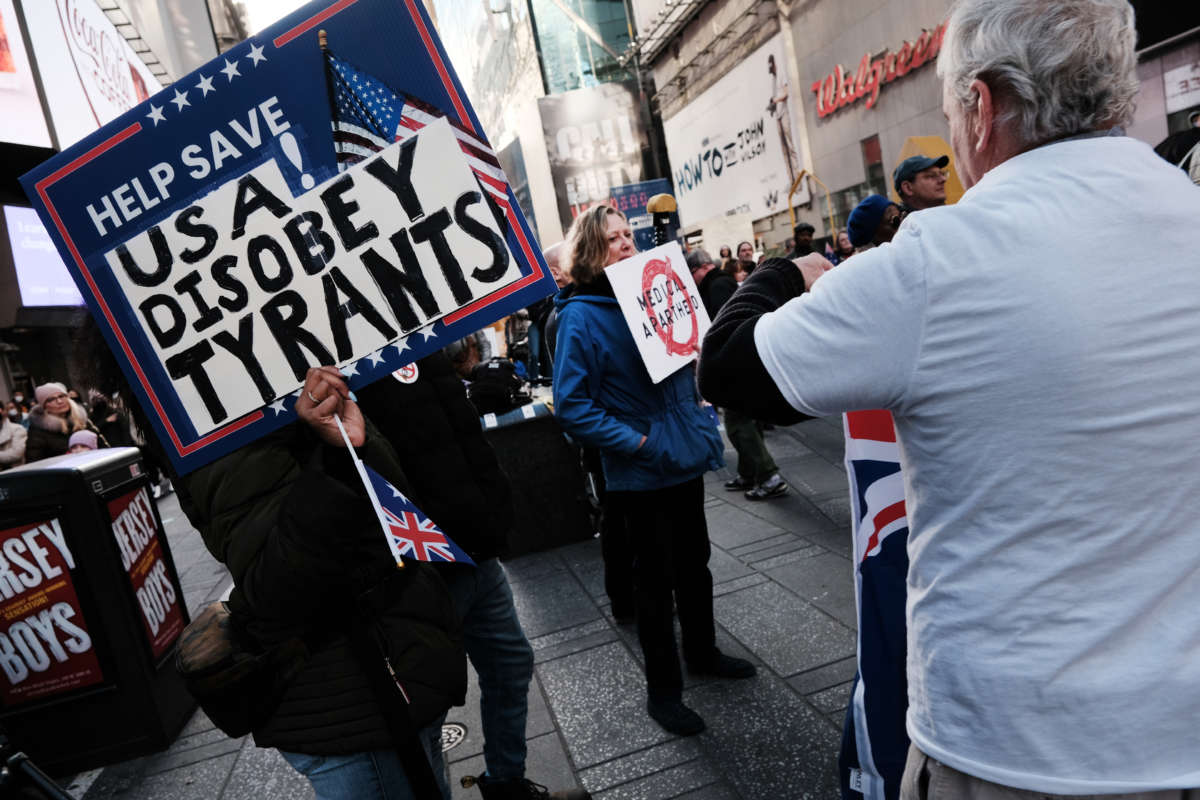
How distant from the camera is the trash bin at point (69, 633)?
3.71 meters

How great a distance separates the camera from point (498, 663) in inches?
99.0

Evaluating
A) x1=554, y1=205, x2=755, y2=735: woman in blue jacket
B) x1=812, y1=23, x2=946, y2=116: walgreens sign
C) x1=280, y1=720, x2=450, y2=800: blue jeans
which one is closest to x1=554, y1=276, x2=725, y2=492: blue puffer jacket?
x1=554, y1=205, x2=755, y2=735: woman in blue jacket

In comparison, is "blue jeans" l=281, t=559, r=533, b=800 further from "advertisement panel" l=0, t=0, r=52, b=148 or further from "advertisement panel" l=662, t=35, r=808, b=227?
"advertisement panel" l=662, t=35, r=808, b=227

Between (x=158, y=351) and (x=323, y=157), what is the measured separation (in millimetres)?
553

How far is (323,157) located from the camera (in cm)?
181

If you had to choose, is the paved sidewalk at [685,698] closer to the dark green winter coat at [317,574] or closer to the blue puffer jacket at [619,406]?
the blue puffer jacket at [619,406]

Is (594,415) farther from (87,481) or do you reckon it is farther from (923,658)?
(87,481)

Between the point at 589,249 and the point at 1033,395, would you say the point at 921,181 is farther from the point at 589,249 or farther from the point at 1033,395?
the point at 1033,395

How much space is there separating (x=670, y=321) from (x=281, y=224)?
1.91 meters

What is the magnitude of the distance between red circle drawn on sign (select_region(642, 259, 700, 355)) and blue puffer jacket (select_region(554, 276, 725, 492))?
0.39 feet

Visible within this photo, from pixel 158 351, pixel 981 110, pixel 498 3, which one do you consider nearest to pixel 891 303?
pixel 981 110

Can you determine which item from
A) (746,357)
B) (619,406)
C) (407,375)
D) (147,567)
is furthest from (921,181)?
(147,567)

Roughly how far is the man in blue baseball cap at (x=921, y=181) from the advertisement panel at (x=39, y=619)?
14.2 ft

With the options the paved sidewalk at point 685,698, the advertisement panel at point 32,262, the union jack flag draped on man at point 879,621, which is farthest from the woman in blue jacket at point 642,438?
the advertisement panel at point 32,262
